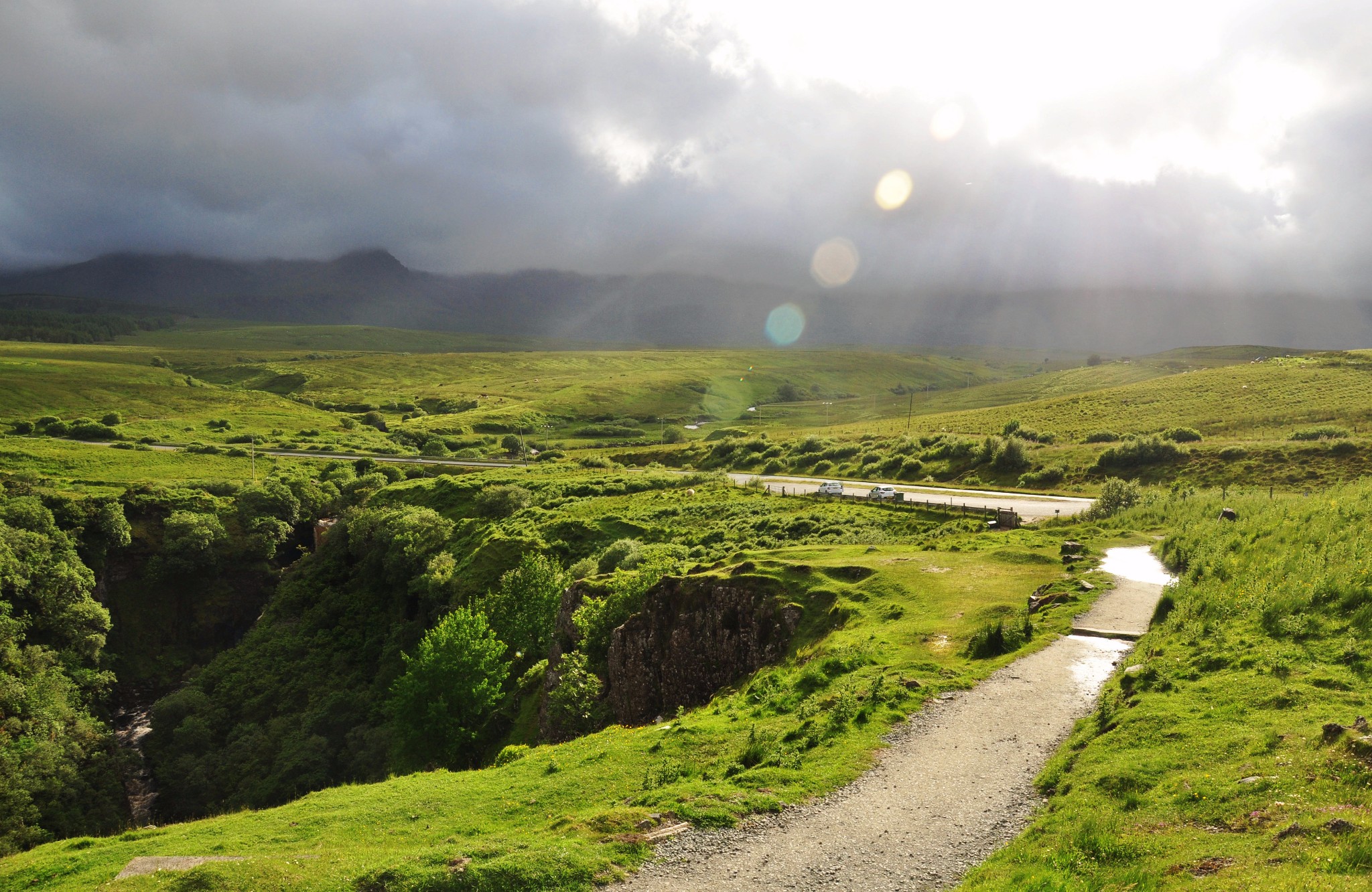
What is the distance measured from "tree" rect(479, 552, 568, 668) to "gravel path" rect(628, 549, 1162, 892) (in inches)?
1367

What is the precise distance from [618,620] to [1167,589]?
77.1 feet

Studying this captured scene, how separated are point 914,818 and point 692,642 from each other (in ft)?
59.5

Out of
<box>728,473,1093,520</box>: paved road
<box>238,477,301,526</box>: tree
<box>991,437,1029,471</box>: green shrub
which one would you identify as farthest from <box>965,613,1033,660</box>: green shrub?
<box>238,477,301,526</box>: tree

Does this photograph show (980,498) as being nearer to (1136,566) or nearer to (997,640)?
(1136,566)

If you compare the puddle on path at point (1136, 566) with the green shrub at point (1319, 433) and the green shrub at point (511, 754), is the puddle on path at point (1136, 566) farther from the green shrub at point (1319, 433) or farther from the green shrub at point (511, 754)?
the green shrub at point (1319, 433)

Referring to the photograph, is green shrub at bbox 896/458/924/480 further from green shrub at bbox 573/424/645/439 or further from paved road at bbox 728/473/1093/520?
green shrub at bbox 573/424/645/439

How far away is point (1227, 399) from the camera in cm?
11450

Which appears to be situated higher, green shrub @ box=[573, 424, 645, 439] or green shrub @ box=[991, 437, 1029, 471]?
green shrub @ box=[991, 437, 1029, 471]

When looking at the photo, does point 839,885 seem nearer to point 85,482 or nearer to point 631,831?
point 631,831

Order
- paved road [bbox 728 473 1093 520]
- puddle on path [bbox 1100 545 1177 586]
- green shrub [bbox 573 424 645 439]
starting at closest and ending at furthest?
puddle on path [bbox 1100 545 1177 586], paved road [bbox 728 473 1093 520], green shrub [bbox 573 424 645 439]

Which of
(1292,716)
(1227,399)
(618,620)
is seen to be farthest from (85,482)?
(1227,399)

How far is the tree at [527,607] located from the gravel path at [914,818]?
3473cm

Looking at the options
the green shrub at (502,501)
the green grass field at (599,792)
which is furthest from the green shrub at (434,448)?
the green grass field at (599,792)

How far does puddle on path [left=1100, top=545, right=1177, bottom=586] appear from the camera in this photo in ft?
94.6
